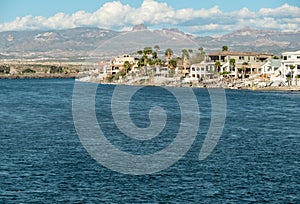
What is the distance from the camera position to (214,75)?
390 feet

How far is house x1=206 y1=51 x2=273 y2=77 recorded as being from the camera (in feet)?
384

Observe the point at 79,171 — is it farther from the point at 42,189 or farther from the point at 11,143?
the point at 11,143

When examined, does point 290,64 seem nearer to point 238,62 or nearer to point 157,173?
point 238,62

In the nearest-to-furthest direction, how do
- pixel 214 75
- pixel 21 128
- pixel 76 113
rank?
pixel 21 128, pixel 76 113, pixel 214 75

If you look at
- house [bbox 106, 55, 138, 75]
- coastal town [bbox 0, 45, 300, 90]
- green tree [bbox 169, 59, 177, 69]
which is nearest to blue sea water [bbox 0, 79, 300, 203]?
coastal town [bbox 0, 45, 300, 90]

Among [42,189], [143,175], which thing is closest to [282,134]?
[143,175]

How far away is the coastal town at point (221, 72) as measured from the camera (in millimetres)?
103562

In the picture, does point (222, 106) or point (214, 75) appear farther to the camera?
point (214, 75)

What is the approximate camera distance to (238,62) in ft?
397

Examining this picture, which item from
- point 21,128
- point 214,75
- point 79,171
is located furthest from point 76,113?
point 214,75

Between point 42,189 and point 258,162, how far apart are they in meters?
11.9

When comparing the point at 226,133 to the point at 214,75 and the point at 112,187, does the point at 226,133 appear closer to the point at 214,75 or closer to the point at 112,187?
the point at 112,187

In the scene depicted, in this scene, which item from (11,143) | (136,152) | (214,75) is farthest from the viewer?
(214,75)

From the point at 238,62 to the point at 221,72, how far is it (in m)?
6.88
